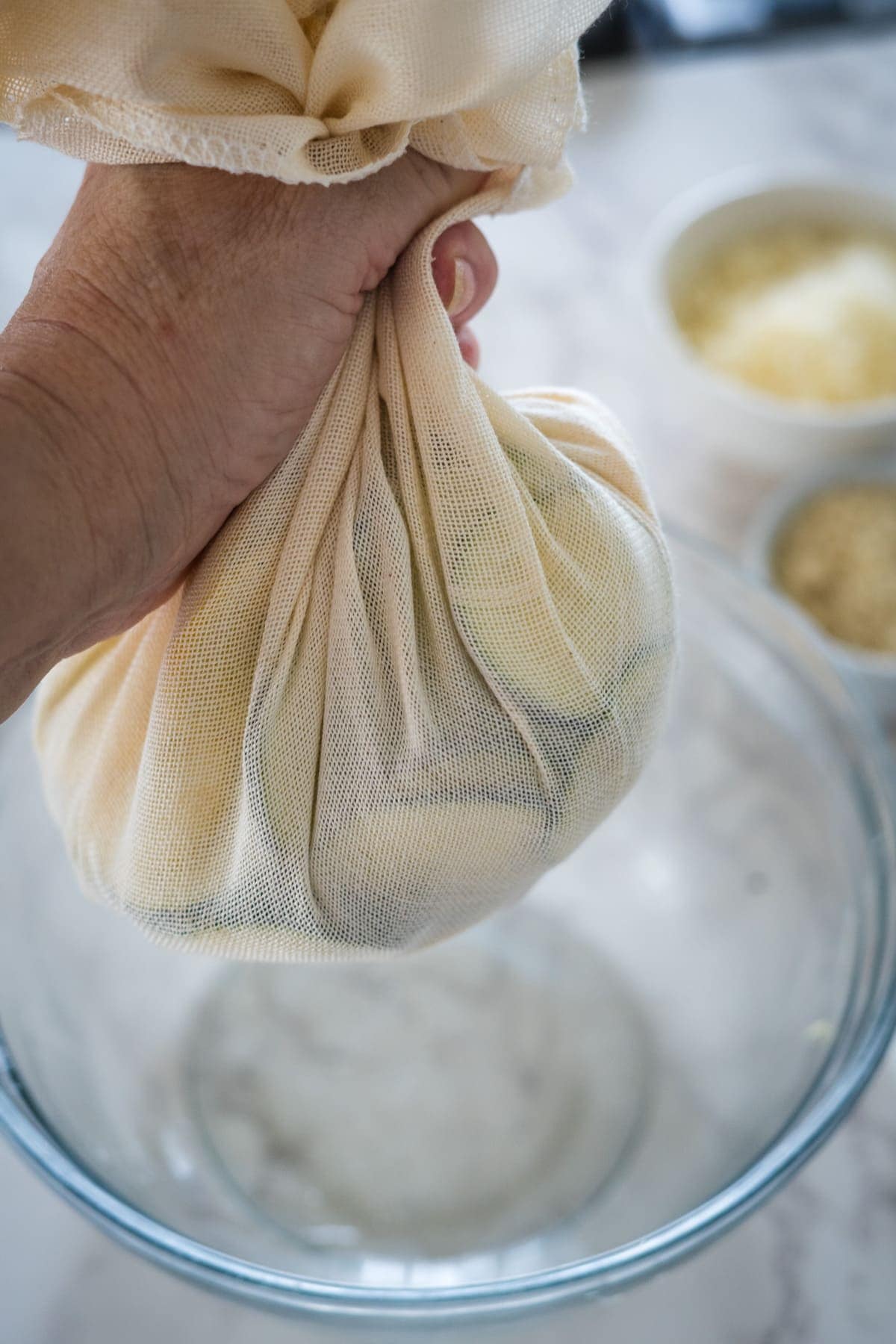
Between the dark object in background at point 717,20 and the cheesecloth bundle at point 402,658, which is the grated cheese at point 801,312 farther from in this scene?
the cheesecloth bundle at point 402,658

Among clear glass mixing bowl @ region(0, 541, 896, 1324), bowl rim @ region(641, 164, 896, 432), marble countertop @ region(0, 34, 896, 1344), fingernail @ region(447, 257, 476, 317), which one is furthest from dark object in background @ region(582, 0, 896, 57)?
fingernail @ region(447, 257, 476, 317)

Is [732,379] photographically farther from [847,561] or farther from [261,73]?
[261,73]

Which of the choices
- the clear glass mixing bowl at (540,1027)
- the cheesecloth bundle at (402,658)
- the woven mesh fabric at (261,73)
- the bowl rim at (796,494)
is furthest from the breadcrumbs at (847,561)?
the woven mesh fabric at (261,73)

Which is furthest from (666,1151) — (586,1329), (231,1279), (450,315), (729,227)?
(729,227)

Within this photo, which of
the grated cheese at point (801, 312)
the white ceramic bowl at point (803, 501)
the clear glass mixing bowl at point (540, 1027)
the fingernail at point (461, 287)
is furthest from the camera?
the grated cheese at point (801, 312)

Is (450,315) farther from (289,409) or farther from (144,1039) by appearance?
(144,1039)

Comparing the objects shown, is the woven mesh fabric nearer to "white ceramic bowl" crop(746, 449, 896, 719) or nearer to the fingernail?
the fingernail
